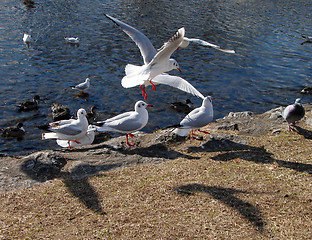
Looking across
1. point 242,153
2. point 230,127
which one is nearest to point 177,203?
point 242,153

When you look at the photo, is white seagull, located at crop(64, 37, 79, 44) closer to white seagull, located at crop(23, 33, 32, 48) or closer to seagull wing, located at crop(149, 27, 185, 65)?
white seagull, located at crop(23, 33, 32, 48)

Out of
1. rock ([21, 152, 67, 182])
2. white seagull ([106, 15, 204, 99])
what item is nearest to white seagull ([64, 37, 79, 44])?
white seagull ([106, 15, 204, 99])

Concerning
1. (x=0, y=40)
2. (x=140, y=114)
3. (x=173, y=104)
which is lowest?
(x=0, y=40)

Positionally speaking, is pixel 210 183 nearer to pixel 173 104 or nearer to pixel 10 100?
pixel 173 104

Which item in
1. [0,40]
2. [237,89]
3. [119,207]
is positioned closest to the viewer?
[119,207]

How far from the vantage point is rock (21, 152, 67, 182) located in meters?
7.17

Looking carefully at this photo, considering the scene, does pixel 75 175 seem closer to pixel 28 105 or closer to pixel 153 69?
pixel 153 69

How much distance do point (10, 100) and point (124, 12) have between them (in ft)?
54.4

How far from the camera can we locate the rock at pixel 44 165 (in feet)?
23.5

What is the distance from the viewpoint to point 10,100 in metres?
14.3

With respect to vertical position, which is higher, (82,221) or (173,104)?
(82,221)

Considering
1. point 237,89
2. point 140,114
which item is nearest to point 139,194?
point 140,114

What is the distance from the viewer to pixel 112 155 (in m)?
8.22

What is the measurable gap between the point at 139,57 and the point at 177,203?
48.8 ft
